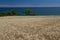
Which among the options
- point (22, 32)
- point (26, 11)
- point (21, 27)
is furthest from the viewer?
point (26, 11)

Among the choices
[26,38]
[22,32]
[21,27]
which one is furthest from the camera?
[21,27]

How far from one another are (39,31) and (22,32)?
1044mm

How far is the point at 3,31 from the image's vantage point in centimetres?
1027

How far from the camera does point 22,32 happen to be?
33.5 feet

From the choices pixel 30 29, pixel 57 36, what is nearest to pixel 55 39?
pixel 57 36

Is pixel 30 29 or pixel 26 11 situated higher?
pixel 30 29

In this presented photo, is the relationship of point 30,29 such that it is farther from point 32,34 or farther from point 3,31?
point 3,31

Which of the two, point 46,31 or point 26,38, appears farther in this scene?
point 46,31

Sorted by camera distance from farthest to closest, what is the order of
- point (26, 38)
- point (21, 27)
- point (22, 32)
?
point (21, 27)
point (22, 32)
point (26, 38)

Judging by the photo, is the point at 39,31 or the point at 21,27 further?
the point at 21,27

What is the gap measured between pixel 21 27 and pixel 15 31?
82cm

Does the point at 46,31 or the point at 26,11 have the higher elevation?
the point at 46,31

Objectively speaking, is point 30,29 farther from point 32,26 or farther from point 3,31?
point 3,31

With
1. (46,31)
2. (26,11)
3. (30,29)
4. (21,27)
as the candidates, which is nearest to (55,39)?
(46,31)
